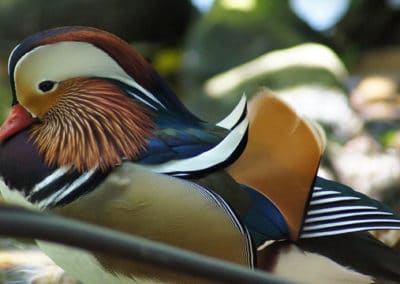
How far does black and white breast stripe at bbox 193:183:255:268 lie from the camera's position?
2.94 feet

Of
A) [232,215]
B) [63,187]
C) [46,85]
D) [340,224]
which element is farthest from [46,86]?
[340,224]

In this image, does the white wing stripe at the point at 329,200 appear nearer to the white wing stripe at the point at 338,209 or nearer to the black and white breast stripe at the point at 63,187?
the white wing stripe at the point at 338,209

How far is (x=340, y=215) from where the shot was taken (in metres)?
0.92

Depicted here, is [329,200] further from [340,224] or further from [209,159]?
[209,159]

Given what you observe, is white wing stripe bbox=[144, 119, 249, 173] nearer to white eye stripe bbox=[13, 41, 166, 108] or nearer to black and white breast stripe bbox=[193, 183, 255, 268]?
black and white breast stripe bbox=[193, 183, 255, 268]

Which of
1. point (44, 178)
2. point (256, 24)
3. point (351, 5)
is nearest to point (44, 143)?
point (44, 178)

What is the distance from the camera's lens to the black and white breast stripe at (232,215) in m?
0.90

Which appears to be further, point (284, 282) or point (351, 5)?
point (351, 5)

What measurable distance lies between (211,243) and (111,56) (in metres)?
0.22

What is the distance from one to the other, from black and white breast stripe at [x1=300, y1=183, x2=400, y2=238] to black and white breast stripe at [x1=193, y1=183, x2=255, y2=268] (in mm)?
56

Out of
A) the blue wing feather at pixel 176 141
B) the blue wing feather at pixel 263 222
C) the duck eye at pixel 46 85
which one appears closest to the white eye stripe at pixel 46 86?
the duck eye at pixel 46 85

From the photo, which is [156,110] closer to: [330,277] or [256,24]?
[330,277]

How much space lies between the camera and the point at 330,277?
0.92 metres

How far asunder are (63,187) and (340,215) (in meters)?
0.28
